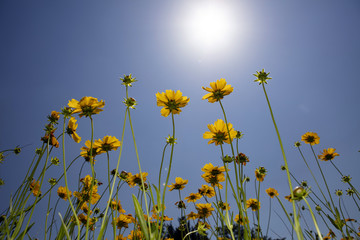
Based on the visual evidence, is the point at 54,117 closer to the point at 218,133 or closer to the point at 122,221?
the point at 218,133

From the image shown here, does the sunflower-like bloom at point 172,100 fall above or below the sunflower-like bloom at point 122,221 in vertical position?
above

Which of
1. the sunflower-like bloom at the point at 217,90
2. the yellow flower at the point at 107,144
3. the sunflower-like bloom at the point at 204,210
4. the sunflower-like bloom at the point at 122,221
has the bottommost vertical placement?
the sunflower-like bloom at the point at 122,221

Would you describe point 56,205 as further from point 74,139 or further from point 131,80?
point 131,80

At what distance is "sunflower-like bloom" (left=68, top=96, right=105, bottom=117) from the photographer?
128cm

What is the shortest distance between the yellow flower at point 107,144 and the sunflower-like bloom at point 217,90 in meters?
0.83

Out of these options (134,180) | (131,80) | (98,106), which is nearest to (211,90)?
(131,80)

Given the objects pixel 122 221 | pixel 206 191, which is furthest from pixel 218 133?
pixel 122 221

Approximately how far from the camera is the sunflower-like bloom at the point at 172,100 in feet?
5.17

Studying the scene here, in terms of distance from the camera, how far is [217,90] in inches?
68.7

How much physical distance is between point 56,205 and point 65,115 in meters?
1.22

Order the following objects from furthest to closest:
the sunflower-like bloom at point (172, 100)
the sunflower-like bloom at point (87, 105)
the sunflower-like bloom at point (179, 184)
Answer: the sunflower-like bloom at point (179, 184), the sunflower-like bloom at point (172, 100), the sunflower-like bloom at point (87, 105)

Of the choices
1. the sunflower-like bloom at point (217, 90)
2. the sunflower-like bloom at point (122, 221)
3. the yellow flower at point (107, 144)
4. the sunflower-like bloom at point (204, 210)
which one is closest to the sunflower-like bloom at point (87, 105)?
the yellow flower at point (107, 144)

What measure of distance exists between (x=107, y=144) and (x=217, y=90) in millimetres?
1032

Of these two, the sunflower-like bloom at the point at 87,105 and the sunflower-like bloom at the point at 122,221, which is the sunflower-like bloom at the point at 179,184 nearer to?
the sunflower-like bloom at the point at 122,221
